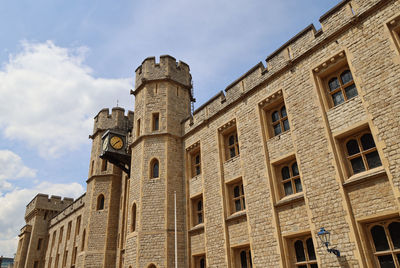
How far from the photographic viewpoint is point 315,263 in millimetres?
9617

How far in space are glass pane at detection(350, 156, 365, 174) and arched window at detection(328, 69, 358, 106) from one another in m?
2.11

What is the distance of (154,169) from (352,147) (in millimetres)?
10353

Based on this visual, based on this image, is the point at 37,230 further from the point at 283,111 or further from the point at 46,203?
the point at 283,111

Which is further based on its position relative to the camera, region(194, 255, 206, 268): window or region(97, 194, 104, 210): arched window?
region(97, 194, 104, 210): arched window

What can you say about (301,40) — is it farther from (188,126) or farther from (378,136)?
(188,126)

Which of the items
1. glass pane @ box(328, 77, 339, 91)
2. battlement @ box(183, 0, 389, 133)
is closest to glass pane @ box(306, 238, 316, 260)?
glass pane @ box(328, 77, 339, 91)

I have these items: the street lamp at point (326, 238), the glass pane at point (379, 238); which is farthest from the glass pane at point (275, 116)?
the glass pane at point (379, 238)

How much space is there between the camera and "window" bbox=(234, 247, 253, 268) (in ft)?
39.0

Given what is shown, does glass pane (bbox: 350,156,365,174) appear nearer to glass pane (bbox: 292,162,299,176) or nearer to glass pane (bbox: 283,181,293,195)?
glass pane (bbox: 292,162,299,176)

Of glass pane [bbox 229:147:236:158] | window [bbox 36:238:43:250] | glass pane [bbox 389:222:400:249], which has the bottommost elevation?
glass pane [bbox 389:222:400:249]

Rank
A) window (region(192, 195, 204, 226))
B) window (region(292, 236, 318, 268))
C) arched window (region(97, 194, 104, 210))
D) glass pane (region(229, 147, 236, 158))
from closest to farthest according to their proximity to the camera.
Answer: window (region(292, 236, 318, 268)) < glass pane (region(229, 147, 236, 158)) < window (region(192, 195, 204, 226)) < arched window (region(97, 194, 104, 210))

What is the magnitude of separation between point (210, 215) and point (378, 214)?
23.8 feet

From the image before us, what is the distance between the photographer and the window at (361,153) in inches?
357

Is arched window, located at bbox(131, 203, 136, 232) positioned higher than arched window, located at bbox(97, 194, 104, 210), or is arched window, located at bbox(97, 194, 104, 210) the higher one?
→ arched window, located at bbox(97, 194, 104, 210)
